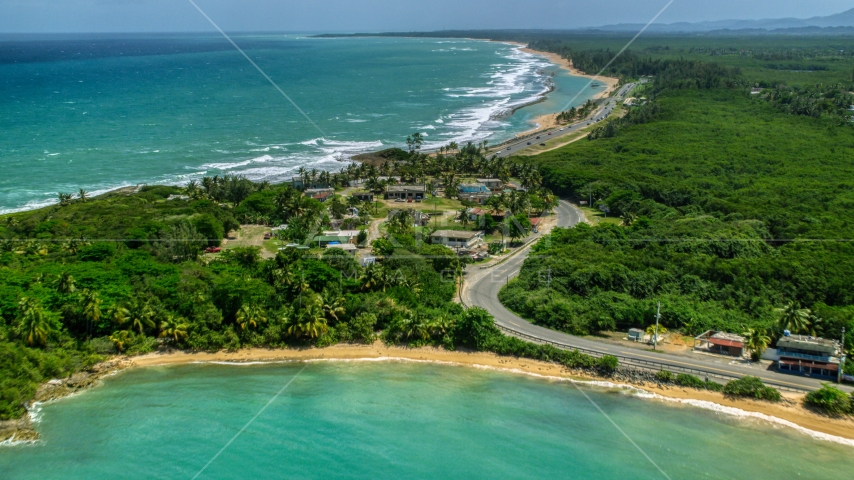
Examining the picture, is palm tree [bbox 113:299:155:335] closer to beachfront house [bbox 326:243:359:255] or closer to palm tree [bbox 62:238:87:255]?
palm tree [bbox 62:238:87:255]

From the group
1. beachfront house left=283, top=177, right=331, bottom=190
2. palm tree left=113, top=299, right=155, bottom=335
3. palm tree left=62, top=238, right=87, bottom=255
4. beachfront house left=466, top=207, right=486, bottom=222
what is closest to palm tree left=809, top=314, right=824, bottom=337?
beachfront house left=466, top=207, right=486, bottom=222

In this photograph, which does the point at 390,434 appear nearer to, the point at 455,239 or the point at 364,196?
the point at 455,239

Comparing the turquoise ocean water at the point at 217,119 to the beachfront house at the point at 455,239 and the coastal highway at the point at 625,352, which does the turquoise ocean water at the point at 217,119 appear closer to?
the beachfront house at the point at 455,239

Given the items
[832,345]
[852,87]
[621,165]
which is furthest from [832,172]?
[852,87]

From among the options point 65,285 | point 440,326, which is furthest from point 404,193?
point 65,285

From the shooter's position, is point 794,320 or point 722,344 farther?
point 722,344

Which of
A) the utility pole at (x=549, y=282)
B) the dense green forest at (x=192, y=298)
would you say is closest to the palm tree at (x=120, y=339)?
the dense green forest at (x=192, y=298)

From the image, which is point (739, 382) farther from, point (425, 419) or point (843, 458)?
point (425, 419)

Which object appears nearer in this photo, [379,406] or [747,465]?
[747,465]
